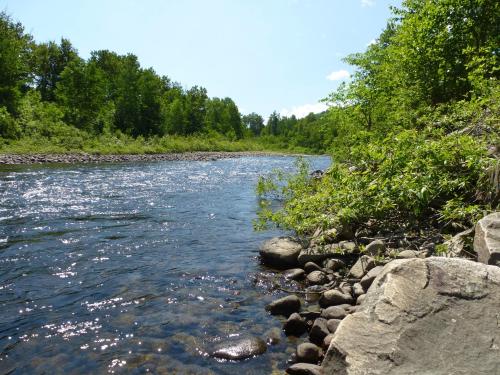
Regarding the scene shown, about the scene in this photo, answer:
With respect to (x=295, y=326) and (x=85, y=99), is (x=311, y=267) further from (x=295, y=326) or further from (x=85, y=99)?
(x=85, y=99)

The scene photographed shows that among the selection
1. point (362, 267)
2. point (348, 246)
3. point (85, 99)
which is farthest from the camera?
point (85, 99)

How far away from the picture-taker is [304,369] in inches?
196

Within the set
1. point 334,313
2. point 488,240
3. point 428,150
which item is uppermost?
point 428,150

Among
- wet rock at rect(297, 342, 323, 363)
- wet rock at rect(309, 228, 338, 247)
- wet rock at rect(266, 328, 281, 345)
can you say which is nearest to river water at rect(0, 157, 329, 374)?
wet rock at rect(266, 328, 281, 345)

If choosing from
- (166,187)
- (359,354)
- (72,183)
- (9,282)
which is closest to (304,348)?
(359,354)

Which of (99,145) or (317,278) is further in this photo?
(99,145)

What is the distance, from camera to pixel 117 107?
75375 mm

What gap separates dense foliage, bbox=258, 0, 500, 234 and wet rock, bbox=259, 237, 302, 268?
507 millimetres

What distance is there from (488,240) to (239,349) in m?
3.92

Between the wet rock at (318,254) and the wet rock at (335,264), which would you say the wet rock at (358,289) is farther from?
the wet rock at (318,254)

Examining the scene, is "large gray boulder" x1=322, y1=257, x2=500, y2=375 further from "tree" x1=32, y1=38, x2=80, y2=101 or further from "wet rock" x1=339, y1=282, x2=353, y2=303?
"tree" x1=32, y1=38, x2=80, y2=101

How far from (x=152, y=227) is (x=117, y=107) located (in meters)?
68.1

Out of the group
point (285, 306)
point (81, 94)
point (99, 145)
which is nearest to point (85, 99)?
point (81, 94)

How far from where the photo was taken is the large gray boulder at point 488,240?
16.9ft
